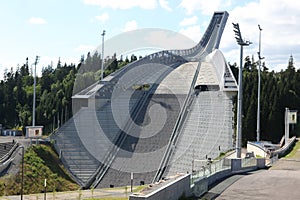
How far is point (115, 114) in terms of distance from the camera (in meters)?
32.4

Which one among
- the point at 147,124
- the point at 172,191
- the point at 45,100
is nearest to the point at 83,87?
the point at 147,124

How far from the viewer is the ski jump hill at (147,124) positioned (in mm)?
25000

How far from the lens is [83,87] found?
34.4 meters

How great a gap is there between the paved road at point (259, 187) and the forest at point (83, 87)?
1315 centimetres

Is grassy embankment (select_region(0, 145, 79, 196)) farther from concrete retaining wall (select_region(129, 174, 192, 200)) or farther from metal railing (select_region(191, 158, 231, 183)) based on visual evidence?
concrete retaining wall (select_region(129, 174, 192, 200))

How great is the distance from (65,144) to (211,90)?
501 inches

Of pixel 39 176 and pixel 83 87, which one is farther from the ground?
pixel 83 87

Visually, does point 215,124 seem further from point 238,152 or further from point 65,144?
point 238,152

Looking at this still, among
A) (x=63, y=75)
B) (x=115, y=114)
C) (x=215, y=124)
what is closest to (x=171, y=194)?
(x=215, y=124)

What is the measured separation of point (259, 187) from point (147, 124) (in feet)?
60.7

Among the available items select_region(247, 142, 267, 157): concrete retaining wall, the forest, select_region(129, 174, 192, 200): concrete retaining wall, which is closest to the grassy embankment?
the forest

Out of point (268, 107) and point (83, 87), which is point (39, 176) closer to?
point (83, 87)

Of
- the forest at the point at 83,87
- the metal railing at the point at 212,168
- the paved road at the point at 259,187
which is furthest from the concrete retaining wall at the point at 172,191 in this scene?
the forest at the point at 83,87

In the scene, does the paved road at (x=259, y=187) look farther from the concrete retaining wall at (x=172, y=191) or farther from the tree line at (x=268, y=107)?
the tree line at (x=268, y=107)
